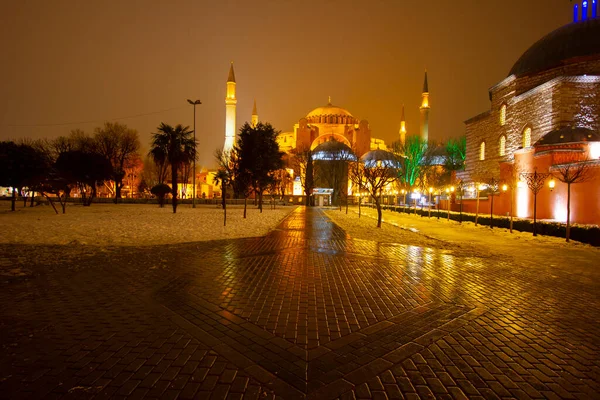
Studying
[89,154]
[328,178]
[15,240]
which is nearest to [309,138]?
[328,178]

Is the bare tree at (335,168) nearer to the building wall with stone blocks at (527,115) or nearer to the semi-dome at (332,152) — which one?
the semi-dome at (332,152)

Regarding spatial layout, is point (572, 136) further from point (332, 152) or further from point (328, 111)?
point (328, 111)

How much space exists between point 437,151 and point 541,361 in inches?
2657

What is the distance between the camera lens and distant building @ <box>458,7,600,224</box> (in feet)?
74.3

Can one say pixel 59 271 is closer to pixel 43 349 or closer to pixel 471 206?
pixel 43 349

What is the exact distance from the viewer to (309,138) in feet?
282

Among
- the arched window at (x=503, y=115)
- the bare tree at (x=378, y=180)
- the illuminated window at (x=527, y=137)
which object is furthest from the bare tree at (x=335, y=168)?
the bare tree at (x=378, y=180)

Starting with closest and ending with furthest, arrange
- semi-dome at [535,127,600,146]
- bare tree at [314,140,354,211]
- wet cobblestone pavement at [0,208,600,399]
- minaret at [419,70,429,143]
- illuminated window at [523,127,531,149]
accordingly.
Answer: wet cobblestone pavement at [0,208,600,399] < semi-dome at [535,127,600,146] < illuminated window at [523,127,531,149] < bare tree at [314,140,354,211] < minaret at [419,70,429,143]

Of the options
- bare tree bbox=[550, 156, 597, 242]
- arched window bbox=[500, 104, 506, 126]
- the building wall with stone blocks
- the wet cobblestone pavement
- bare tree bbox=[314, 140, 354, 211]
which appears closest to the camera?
the wet cobblestone pavement

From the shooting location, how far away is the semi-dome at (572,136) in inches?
933

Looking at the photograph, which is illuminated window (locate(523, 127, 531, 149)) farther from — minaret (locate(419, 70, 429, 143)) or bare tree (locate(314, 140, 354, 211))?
minaret (locate(419, 70, 429, 143))

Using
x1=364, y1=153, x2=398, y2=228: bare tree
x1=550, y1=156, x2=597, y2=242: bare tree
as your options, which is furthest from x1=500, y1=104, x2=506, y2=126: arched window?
x1=364, y1=153, x2=398, y2=228: bare tree

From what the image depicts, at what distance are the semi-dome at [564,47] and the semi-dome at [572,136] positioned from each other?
1035 centimetres

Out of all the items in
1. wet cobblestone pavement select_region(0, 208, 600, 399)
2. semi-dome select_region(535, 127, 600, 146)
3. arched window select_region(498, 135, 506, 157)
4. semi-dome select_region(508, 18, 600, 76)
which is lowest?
wet cobblestone pavement select_region(0, 208, 600, 399)
